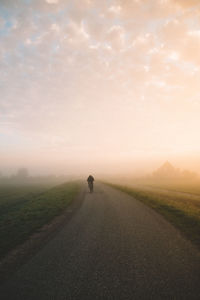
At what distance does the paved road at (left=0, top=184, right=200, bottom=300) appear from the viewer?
3.77 m

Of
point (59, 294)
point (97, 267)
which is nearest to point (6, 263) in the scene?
point (59, 294)

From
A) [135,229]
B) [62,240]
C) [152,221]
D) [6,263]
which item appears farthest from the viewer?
[152,221]

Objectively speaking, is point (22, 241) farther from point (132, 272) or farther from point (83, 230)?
point (132, 272)

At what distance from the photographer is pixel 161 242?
6.52m

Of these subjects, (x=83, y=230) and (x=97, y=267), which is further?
(x=83, y=230)

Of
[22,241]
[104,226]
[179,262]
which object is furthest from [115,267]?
[22,241]

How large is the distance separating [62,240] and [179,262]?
5.20 metres

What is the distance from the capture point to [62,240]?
7.13m

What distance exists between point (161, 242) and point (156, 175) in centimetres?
16651

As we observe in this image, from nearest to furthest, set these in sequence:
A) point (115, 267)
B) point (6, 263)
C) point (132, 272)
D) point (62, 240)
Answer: point (132, 272) < point (115, 267) < point (6, 263) < point (62, 240)

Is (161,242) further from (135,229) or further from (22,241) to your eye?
(22,241)

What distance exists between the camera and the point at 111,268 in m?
4.79

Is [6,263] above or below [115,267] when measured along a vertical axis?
below

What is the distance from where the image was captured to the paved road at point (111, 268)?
149 inches
